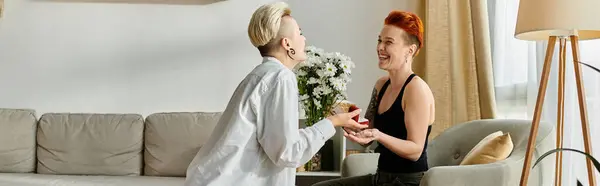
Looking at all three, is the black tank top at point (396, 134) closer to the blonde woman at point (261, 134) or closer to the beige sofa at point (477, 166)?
the beige sofa at point (477, 166)

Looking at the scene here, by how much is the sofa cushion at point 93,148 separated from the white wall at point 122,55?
24 cm

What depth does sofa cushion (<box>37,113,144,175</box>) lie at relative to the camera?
13.5 feet

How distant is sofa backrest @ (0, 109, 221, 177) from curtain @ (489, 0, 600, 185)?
157 cm

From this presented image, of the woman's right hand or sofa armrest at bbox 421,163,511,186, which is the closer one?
the woman's right hand

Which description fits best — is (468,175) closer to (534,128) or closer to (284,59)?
(534,128)

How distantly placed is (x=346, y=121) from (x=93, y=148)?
6.78 feet

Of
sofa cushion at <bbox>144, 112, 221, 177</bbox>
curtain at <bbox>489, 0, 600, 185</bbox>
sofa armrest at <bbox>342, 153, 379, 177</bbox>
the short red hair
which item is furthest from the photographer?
sofa cushion at <bbox>144, 112, 221, 177</bbox>

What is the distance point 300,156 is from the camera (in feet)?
7.48

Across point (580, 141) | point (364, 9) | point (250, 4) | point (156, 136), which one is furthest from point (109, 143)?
point (580, 141)

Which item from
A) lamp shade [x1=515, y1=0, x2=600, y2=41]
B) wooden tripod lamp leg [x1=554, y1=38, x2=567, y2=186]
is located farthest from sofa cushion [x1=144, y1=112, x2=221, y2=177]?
lamp shade [x1=515, y1=0, x2=600, y2=41]

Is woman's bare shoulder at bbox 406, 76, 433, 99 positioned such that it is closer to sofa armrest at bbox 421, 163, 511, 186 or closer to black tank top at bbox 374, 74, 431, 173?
black tank top at bbox 374, 74, 431, 173

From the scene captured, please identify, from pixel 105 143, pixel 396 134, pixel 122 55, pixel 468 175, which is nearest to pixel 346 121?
pixel 396 134

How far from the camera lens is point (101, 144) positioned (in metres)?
4.13

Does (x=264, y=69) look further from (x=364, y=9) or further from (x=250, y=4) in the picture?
(x=364, y=9)
